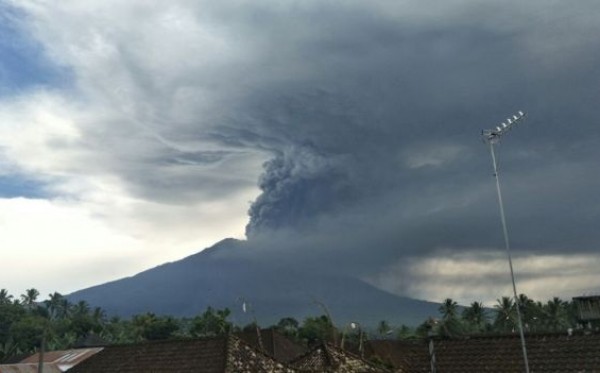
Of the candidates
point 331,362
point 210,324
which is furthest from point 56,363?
point 210,324

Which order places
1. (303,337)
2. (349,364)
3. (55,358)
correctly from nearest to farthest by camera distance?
1. (349,364)
2. (55,358)
3. (303,337)

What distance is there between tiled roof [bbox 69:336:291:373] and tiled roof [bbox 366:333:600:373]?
8080 mm

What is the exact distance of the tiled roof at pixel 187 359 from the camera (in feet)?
96.9

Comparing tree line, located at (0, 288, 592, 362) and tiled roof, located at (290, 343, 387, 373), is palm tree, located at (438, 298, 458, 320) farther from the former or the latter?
tiled roof, located at (290, 343, 387, 373)

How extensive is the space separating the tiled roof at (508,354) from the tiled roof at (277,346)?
19770 millimetres

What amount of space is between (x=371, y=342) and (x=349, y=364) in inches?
951

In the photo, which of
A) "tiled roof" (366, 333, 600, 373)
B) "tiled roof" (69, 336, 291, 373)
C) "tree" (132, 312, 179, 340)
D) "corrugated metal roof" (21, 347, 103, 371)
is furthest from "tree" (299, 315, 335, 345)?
"tiled roof" (69, 336, 291, 373)

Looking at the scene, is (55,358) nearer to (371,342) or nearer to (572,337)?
(371,342)

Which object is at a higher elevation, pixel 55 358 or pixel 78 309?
pixel 78 309

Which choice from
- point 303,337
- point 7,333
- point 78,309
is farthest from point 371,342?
point 78,309

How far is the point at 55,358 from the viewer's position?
51625mm

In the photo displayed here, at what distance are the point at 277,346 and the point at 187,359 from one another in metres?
22.8

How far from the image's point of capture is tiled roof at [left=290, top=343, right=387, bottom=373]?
3256 centimetres

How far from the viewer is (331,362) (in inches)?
1303
